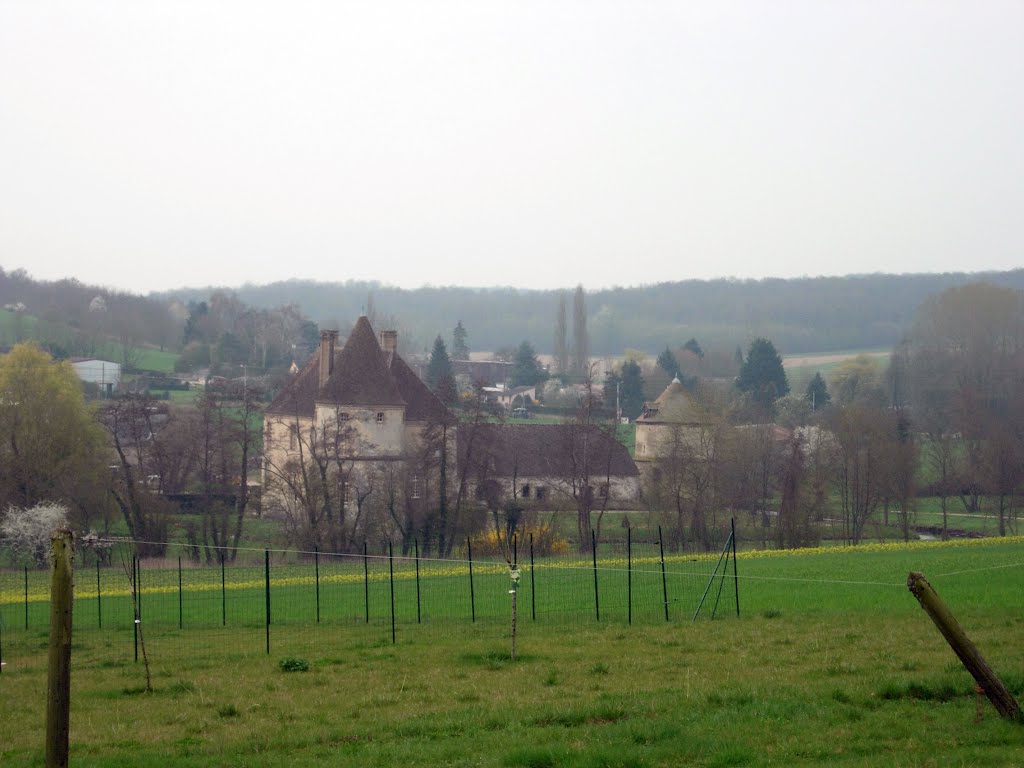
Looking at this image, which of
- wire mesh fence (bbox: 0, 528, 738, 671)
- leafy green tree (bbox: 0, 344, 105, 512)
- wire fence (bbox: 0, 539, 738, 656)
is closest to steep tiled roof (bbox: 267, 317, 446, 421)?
leafy green tree (bbox: 0, 344, 105, 512)

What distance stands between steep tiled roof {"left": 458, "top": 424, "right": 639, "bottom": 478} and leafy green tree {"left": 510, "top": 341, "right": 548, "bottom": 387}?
7702 centimetres

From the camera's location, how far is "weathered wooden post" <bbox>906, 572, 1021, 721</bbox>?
31.9ft

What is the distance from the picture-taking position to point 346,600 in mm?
29797

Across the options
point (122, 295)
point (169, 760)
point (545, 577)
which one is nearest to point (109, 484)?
point (545, 577)

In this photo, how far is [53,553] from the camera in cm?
942

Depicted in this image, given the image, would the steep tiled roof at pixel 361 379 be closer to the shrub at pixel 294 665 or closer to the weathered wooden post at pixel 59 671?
the shrub at pixel 294 665

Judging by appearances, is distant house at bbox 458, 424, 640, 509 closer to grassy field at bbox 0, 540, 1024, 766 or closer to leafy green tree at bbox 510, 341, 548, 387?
grassy field at bbox 0, 540, 1024, 766

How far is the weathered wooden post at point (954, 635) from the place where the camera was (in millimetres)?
9719

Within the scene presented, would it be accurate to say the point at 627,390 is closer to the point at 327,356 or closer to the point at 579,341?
the point at 579,341

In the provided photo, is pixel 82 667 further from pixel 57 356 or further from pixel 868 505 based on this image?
pixel 57 356

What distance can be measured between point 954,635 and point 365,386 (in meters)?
54.5

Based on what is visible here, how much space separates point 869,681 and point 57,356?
408 ft

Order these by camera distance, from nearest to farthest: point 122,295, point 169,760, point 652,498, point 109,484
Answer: point 169,760, point 109,484, point 652,498, point 122,295

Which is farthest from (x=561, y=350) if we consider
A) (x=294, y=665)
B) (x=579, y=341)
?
(x=294, y=665)
